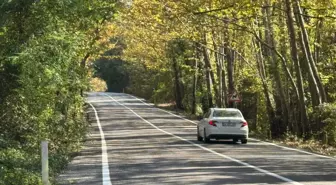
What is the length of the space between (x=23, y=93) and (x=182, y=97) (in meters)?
45.6

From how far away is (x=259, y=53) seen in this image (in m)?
37.5

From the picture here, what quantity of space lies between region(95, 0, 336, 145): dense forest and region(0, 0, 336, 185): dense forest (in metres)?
0.08

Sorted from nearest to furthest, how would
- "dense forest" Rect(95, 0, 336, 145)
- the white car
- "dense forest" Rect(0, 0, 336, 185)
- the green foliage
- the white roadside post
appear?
the white roadside post, "dense forest" Rect(0, 0, 336, 185), the green foliage, the white car, "dense forest" Rect(95, 0, 336, 145)

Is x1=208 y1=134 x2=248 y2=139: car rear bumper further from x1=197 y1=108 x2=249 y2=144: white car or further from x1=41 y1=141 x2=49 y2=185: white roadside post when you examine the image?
x1=41 y1=141 x2=49 y2=185: white roadside post

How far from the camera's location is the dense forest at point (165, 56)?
16328mm

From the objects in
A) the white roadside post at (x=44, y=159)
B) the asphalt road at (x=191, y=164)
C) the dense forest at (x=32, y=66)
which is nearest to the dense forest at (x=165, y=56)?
the dense forest at (x=32, y=66)

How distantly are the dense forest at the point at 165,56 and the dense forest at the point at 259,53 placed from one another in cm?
8

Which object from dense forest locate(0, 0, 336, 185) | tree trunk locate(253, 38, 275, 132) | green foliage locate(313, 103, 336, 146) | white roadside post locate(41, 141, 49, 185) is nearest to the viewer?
white roadside post locate(41, 141, 49, 185)

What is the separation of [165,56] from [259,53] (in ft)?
71.8

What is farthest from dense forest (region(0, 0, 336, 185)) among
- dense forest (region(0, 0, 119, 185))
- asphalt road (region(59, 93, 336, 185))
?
asphalt road (region(59, 93, 336, 185))

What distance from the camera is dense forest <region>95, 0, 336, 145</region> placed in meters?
26.7

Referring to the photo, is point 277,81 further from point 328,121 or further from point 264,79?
point 328,121

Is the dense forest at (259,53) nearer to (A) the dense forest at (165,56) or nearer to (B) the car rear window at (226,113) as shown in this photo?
(A) the dense forest at (165,56)

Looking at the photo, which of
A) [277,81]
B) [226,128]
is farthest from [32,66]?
[277,81]
